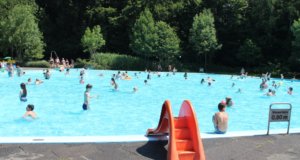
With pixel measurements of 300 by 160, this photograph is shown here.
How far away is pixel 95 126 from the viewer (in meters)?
14.9

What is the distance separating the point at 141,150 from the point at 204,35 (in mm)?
38508

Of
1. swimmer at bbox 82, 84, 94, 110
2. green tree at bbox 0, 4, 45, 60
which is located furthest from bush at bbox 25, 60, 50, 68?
swimmer at bbox 82, 84, 94, 110

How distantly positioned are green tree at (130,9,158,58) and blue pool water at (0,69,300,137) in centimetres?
984

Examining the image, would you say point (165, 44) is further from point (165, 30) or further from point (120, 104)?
point (120, 104)

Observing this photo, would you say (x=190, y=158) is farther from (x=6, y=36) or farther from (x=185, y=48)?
(x=185, y=48)

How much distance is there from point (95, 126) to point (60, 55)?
40373 mm

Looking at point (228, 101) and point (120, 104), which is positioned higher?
point (228, 101)

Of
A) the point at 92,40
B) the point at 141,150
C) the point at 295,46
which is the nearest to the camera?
the point at 141,150

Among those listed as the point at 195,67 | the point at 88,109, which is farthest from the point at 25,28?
the point at 88,109

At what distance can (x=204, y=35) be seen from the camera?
147ft

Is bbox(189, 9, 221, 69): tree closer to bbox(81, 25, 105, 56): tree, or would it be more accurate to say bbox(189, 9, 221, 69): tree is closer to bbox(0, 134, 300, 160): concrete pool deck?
bbox(81, 25, 105, 56): tree

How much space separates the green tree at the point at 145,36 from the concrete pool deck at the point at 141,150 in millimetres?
35693

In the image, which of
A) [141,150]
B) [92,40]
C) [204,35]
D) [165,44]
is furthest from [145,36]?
[141,150]

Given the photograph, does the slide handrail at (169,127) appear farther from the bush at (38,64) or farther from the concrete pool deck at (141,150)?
the bush at (38,64)
